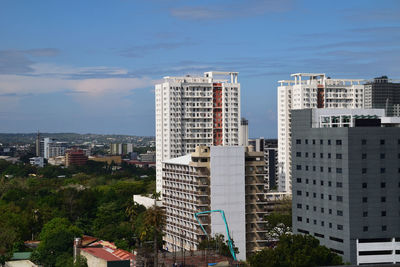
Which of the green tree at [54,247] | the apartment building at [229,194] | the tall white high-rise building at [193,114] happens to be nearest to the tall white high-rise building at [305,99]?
the tall white high-rise building at [193,114]

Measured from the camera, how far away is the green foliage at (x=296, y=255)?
75688 millimetres

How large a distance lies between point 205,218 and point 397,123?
31.5 meters

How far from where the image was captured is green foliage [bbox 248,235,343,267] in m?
75.7

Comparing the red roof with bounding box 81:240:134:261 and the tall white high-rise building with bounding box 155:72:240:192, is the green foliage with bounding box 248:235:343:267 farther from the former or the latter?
the tall white high-rise building with bounding box 155:72:240:192

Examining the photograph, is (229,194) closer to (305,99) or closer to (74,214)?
(74,214)

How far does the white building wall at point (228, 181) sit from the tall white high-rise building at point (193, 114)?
48720mm

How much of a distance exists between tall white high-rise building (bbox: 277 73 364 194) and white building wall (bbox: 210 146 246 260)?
65.0 m

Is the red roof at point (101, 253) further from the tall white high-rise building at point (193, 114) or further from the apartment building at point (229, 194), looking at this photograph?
the tall white high-rise building at point (193, 114)

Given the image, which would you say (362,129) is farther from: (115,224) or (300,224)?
(115,224)

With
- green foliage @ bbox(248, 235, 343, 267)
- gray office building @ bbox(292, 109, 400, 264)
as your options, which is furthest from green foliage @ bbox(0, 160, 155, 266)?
gray office building @ bbox(292, 109, 400, 264)

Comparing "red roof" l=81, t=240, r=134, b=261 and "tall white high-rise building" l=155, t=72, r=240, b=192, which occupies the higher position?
"tall white high-rise building" l=155, t=72, r=240, b=192

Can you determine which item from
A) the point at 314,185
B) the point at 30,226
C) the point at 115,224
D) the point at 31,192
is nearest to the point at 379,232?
the point at 314,185

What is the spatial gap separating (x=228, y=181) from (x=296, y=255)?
24.8m

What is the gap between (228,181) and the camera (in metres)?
99.0
